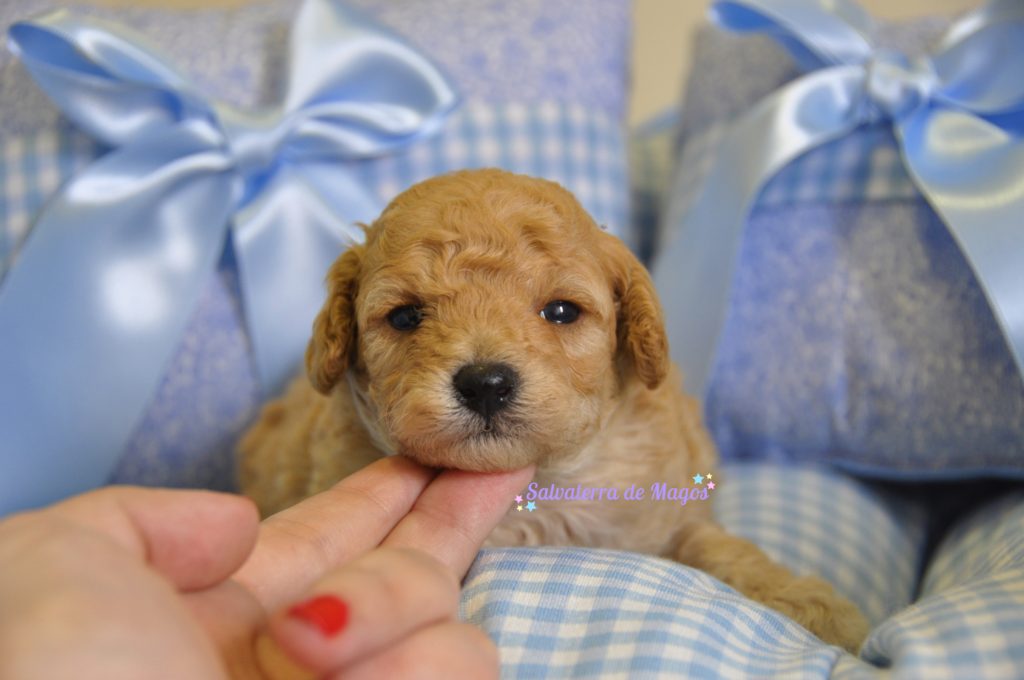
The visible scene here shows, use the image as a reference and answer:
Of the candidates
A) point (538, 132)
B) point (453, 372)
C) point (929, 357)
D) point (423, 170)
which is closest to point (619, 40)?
point (538, 132)

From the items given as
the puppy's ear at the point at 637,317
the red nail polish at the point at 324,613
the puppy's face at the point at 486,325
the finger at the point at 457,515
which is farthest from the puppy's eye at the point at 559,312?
the red nail polish at the point at 324,613

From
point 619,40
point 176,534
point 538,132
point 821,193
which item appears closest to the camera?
point 176,534

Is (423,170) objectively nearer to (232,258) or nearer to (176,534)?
(232,258)

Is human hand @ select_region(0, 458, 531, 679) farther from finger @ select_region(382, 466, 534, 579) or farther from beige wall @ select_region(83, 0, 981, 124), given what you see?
beige wall @ select_region(83, 0, 981, 124)

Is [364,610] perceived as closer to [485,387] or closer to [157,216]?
[485,387]

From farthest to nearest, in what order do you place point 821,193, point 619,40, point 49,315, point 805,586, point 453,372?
point 619,40 < point 821,193 < point 49,315 < point 805,586 < point 453,372
